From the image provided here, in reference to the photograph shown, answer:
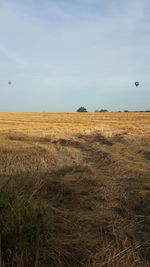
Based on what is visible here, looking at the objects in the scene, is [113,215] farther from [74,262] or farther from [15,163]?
[15,163]

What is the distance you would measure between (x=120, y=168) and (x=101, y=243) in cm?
320

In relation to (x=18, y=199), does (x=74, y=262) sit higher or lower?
lower

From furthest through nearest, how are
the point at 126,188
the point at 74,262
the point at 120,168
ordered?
the point at 120,168
the point at 126,188
the point at 74,262

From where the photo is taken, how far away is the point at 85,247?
232cm

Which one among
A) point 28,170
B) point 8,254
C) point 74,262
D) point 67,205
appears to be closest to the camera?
point 8,254

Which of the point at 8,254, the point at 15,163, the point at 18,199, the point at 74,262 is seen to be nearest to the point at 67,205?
the point at 18,199

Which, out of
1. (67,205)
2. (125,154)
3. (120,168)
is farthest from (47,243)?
(125,154)

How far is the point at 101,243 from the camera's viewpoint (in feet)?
7.93

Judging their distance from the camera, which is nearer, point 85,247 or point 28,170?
point 85,247

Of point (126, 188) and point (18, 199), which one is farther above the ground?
point (18, 199)

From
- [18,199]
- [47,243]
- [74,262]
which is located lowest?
[74,262]

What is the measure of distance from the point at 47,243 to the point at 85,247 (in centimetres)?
42

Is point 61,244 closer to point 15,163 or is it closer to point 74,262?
point 74,262

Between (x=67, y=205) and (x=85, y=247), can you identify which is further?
(x=67, y=205)
